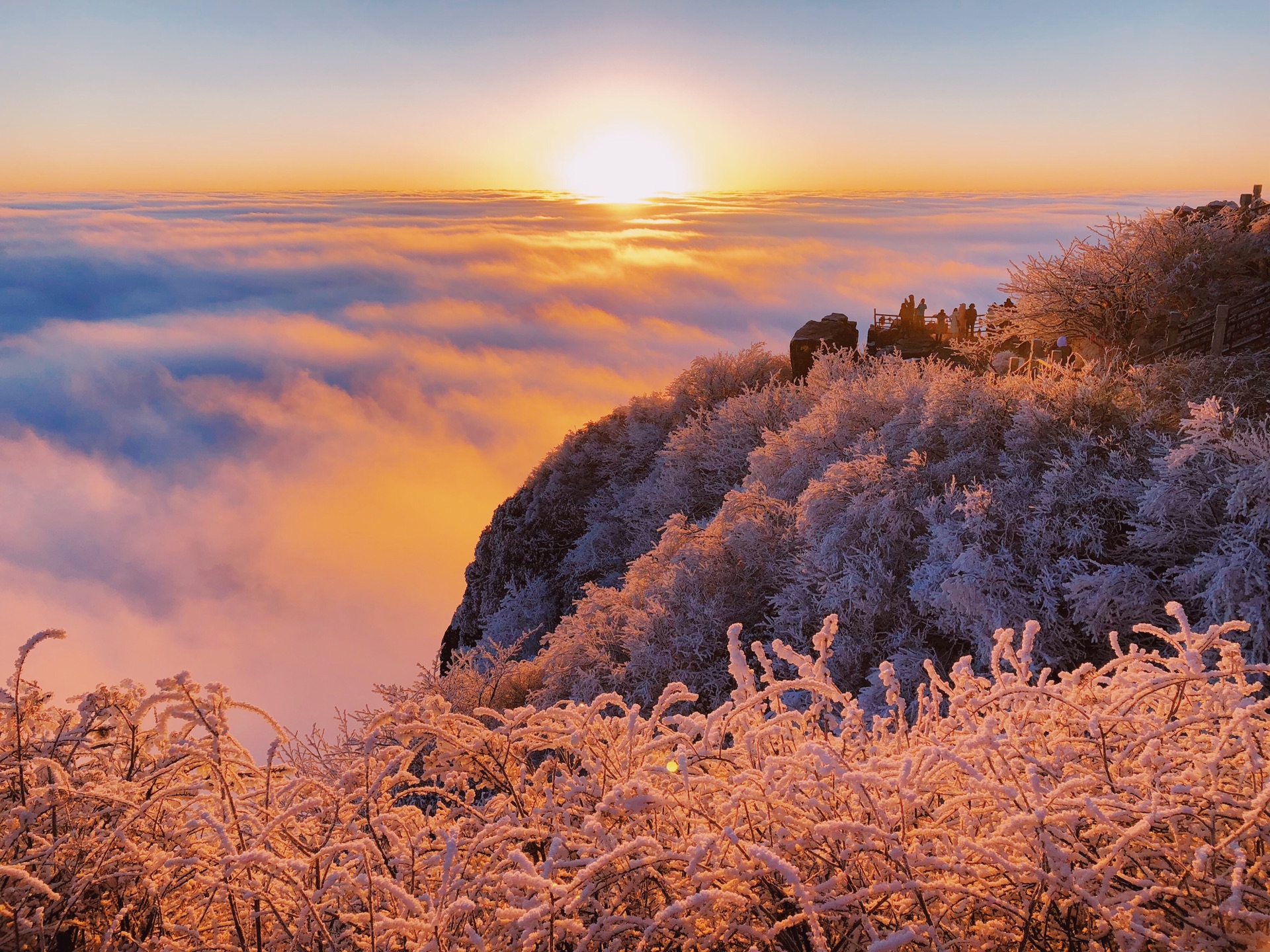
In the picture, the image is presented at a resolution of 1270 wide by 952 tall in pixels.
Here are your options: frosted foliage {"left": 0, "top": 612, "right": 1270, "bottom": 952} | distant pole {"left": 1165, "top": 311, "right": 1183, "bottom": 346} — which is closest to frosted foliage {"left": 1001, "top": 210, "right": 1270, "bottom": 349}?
distant pole {"left": 1165, "top": 311, "right": 1183, "bottom": 346}

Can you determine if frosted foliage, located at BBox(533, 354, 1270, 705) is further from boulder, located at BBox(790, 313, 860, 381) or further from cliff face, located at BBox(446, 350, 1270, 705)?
boulder, located at BBox(790, 313, 860, 381)

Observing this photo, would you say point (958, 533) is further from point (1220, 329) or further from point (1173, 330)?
point (1173, 330)

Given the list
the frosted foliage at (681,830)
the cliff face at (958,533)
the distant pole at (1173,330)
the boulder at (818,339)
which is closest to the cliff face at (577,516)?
the boulder at (818,339)

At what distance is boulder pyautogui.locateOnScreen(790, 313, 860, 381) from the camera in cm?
3305

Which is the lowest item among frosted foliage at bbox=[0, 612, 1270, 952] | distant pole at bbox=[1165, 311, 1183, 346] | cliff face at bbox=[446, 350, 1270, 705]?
cliff face at bbox=[446, 350, 1270, 705]

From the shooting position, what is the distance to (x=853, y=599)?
14562 millimetres

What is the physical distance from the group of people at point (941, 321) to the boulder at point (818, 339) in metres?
3.35

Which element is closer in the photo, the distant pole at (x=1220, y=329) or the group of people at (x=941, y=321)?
the distant pole at (x=1220, y=329)

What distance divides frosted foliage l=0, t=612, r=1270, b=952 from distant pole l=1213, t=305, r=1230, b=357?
18156 mm

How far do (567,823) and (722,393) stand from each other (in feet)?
106

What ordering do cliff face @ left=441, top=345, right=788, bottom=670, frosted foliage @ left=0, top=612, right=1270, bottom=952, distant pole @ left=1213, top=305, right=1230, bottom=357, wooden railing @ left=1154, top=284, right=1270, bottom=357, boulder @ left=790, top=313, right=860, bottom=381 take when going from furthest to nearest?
boulder @ left=790, top=313, right=860, bottom=381 < cliff face @ left=441, top=345, right=788, bottom=670 < wooden railing @ left=1154, top=284, right=1270, bottom=357 < distant pole @ left=1213, top=305, right=1230, bottom=357 < frosted foliage @ left=0, top=612, right=1270, bottom=952

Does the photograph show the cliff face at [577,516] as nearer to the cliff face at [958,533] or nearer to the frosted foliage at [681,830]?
the cliff face at [958,533]

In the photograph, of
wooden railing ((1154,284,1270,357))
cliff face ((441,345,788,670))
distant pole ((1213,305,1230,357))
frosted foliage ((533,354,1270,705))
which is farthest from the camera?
cliff face ((441,345,788,670))

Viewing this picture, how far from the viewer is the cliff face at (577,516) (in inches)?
1155
